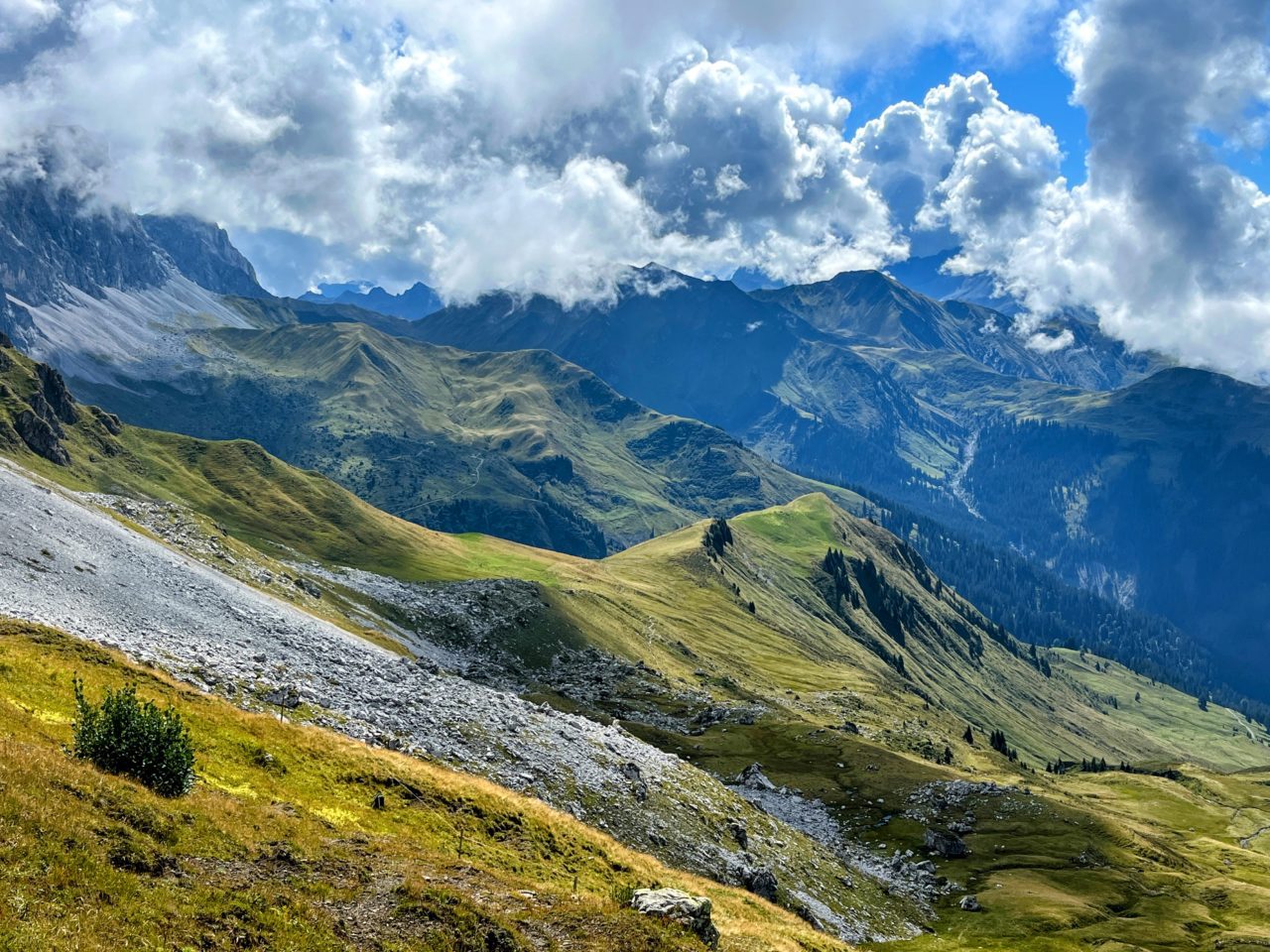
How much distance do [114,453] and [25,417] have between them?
1399 inches

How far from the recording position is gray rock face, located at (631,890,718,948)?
102 feet

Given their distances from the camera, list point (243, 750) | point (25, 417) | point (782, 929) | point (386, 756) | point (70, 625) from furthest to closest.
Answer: point (25, 417), point (70, 625), point (386, 756), point (782, 929), point (243, 750)

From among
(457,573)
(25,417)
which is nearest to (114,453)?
(25,417)

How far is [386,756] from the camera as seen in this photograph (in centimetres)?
4403

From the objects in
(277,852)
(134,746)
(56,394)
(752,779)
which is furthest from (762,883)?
(56,394)

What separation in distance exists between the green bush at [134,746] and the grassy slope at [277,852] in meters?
1.05

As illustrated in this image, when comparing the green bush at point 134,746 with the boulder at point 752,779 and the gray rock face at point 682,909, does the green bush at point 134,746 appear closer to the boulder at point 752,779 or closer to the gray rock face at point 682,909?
the gray rock face at point 682,909

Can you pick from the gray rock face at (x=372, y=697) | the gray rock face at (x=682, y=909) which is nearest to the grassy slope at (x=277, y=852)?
the gray rock face at (x=682, y=909)

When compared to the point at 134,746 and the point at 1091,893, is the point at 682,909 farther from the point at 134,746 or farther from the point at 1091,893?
the point at 1091,893

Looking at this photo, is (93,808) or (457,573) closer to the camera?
(93,808)

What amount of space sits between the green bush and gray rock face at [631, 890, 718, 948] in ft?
55.6

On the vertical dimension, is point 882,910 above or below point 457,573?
below

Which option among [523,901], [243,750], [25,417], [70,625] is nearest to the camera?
[523,901]

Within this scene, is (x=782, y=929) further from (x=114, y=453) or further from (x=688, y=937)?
(x=114, y=453)
